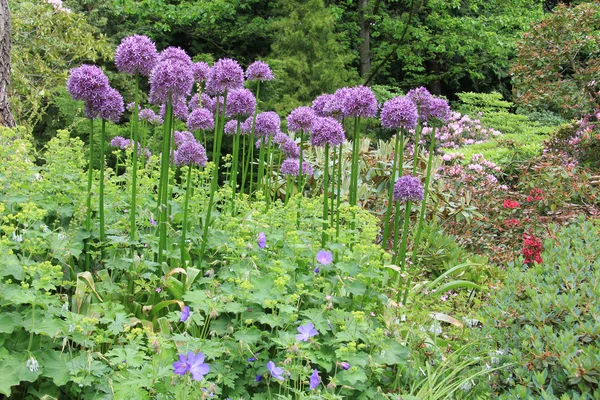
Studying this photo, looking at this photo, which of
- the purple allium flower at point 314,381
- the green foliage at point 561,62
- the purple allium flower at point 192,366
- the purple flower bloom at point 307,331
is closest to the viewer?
the purple allium flower at point 192,366

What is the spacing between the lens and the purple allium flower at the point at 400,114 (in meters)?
3.14

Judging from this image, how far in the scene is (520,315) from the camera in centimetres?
221

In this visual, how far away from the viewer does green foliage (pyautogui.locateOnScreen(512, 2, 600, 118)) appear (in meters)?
7.14

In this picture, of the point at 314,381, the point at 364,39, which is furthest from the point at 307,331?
the point at 364,39

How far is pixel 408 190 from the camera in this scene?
10.4 feet

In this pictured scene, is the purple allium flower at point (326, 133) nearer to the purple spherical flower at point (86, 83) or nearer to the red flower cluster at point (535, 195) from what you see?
the purple spherical flower at point (86, 83)

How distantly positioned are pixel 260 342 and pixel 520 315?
1069mm

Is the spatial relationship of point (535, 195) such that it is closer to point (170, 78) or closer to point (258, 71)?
point (258, 71)

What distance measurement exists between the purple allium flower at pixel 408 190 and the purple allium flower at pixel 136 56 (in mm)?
1496

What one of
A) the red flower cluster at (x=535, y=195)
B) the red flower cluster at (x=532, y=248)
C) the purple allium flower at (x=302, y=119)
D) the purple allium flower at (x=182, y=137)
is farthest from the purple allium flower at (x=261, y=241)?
the red flower cluster at (x=535, y=195)

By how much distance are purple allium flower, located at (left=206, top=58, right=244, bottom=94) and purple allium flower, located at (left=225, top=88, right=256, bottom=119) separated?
0.28 metres

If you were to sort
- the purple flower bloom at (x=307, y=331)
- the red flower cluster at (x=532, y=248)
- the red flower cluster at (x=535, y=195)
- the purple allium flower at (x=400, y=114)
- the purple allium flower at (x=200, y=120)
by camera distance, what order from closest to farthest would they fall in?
1. the purple flower bloom at (x=307, y=331)
2. the purple allium flower at (x=400, y=114)
3. the purple allium flower at (x=200, y=120)
4. the red flower cluster at (x=532, y=248)
5. the red flower cluster at (x=535, y=195)

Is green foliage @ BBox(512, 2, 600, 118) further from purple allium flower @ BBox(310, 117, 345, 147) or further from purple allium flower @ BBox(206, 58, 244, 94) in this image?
purple allium flower @ BBox(206, 58, 244, 94)

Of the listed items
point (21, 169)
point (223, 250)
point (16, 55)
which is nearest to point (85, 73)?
point (21, 169)
